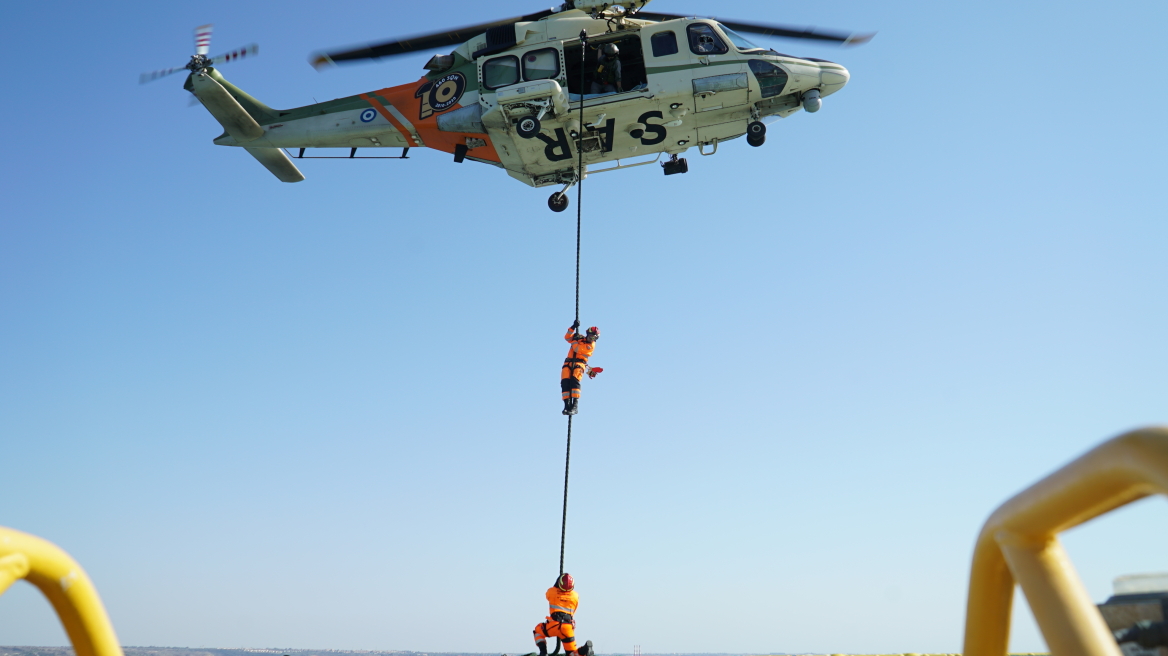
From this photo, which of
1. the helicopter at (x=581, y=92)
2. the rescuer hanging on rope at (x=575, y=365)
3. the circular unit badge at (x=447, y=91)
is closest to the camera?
the rescuer hanging on rope at (x=575, y=365)

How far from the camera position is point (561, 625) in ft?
25.6

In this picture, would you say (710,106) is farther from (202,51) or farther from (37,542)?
(37,542)

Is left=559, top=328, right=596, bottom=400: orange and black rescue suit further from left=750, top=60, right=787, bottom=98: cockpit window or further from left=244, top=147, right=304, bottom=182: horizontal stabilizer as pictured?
left=244, top=147, right=304, bottom=182: horizontal stabilizer

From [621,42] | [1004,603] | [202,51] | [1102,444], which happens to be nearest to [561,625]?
[1004,603]

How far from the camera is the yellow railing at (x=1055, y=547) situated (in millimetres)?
1430

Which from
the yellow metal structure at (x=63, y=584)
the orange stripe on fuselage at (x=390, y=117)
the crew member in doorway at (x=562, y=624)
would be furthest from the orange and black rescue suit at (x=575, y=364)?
the yellow metal structure at (x=63, y=584)

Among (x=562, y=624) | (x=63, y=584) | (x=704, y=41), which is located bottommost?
(x=63, y=584)

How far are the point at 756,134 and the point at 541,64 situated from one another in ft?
11.4

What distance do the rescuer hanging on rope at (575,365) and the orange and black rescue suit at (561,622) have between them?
240cm

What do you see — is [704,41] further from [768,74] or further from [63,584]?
[63,584]

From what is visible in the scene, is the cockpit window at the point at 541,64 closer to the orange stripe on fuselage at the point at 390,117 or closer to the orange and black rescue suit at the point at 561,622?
the orange stripe on fuselage at the point at 390,117

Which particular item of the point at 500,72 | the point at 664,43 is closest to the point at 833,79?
the point at 664,43

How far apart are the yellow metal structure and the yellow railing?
6.42 ft

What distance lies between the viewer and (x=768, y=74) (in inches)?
517
